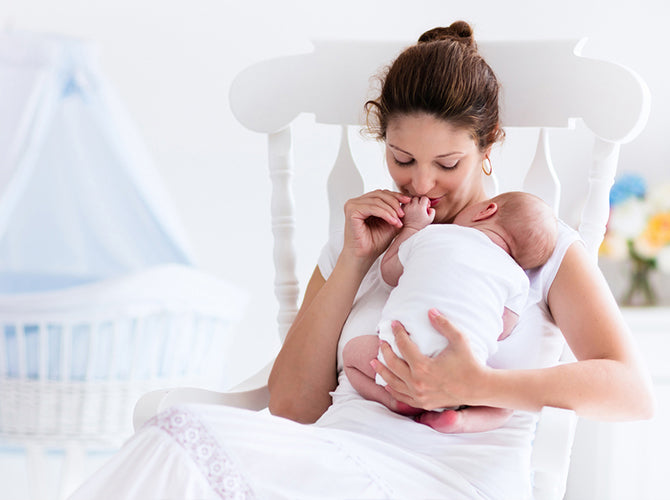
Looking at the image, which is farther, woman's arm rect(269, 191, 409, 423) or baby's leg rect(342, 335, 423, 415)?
woman's arm rect(269, 191, 409, 423)

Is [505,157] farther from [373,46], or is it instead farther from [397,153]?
[397,153]

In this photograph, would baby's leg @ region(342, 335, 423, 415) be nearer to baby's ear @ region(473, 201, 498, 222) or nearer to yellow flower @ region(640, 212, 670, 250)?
baby's ear @ region(473, 201, 498, 222)

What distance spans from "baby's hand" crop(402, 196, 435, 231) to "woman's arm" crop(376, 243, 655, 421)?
0.89ft

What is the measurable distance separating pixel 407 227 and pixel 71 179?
2.00 meters

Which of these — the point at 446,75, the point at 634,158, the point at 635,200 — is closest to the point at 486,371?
the point at 446,75

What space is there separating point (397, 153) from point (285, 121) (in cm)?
35

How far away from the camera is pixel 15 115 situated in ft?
9.26

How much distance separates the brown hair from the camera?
1322 millimetres

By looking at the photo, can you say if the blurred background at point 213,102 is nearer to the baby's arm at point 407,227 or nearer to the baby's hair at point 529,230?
the baby's arm at point 407,227

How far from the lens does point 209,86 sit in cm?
299

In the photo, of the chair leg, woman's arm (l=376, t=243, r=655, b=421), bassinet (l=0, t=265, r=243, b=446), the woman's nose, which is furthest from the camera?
the chair leg

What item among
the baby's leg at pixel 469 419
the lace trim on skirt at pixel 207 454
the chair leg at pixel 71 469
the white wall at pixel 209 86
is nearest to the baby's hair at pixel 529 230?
the baby's leg at pixel 469 419

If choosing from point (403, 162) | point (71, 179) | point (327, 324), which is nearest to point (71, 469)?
point (71, 179)

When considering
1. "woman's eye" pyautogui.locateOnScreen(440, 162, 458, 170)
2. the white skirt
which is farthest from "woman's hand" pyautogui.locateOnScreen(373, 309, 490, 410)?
"woman's eye" pyautogui.locateOnScreen(440, 162, 458, 170)
